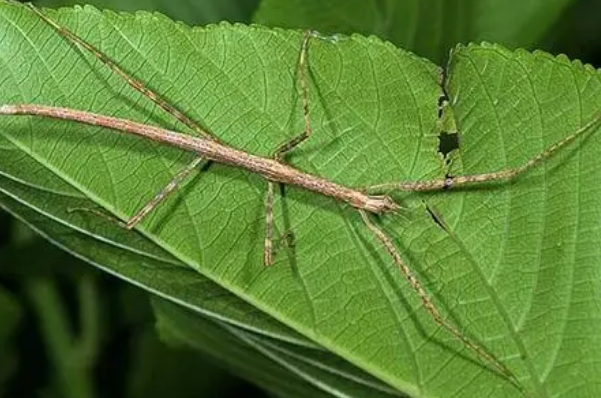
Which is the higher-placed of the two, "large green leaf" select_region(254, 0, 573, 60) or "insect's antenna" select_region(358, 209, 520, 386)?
"large green leaf" select_region(254, 0, 573, 60)

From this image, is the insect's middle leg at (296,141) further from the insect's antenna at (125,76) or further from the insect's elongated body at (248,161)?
the insect's antenna at (125,76)

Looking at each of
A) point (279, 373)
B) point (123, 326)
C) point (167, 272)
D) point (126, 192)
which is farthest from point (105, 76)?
point (123, 326)

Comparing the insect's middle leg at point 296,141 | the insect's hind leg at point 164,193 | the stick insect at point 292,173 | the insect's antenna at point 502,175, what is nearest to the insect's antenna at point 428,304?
the stick insect at point 292,173

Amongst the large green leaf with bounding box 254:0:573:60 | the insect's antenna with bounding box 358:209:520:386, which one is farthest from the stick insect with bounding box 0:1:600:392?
the large green leaf with bounding box 254:0:573:60

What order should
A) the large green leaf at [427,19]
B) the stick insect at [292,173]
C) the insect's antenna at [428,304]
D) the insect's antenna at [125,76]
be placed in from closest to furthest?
the insect's antenna at [125,76] < the stick insect at [292,173] < the insect's antenna at [428,304] < the large green leaf at [427,19]

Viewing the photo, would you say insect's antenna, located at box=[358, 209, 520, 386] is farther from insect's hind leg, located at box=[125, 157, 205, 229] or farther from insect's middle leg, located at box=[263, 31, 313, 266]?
insect's hind leg, located at box=[125, 157, 205, 229]
